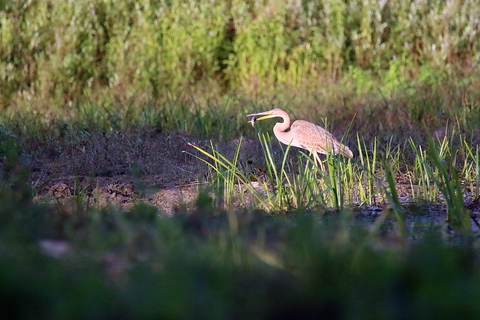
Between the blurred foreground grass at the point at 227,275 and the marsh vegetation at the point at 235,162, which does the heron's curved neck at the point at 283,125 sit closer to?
the marsh vegetation at the point at 235,162

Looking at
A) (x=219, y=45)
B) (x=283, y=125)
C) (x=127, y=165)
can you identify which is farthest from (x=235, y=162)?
(x=219, y=45)

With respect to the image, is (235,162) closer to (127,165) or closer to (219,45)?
(127,165)

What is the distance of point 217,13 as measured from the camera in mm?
10977


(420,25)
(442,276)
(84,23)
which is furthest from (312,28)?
(442,276)

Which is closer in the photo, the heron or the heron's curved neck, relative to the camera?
the heron

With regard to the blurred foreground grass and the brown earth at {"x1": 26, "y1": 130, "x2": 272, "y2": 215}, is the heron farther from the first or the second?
the blurred foreground grass

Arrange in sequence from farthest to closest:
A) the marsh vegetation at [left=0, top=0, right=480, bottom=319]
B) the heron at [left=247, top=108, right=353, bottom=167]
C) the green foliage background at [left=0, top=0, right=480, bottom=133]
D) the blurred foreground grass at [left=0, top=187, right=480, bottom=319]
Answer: the green foliage background at [left=0, top=0, right=480, bottom=133]
the heron at [left=247, top=108, right=353, bottom=167]
the marsh vegetation at [left=0, top=0, right=480, bottom=319]
the blurred foreground grass at [left=0, top=187, right=480, bottom=319]

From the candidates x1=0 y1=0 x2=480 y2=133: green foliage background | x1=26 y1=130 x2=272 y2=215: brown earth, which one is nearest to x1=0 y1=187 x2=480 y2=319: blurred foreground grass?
x1=26 y1=130 x2=272 y2=215: brown earth

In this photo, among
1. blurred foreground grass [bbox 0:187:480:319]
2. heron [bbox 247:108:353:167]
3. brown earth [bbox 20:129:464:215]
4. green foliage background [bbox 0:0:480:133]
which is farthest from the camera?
green foliage background [bbox 0:0:480:133]

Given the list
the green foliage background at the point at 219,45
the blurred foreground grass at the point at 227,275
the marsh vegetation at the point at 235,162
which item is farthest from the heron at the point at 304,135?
the blurred foreground grass at the point at 227,275

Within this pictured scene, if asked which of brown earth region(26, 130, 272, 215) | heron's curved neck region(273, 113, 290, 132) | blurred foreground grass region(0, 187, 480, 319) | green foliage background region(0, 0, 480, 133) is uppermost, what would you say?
green foliage background region(0, 0, 480, 133)

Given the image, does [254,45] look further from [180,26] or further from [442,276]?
[442,276]

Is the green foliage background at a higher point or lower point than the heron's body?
higher

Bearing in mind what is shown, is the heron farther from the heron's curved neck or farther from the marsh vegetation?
the marsh vegetation
